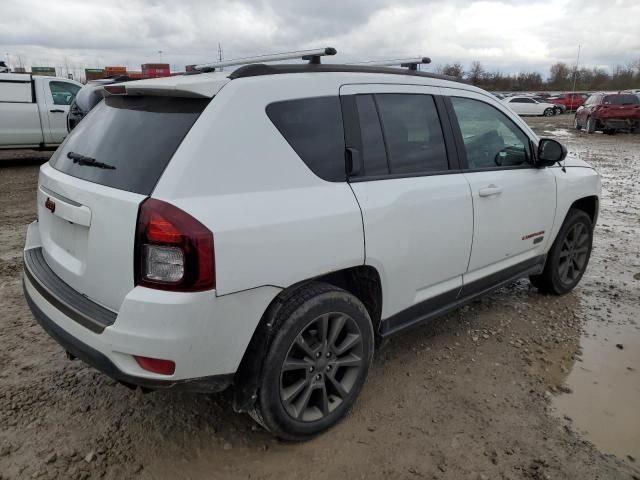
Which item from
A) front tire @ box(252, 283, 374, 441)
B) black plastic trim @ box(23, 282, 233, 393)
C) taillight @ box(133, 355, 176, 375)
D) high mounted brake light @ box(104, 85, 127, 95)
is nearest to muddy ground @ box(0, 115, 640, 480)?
front tire @ box(252, 283, 374, 441)

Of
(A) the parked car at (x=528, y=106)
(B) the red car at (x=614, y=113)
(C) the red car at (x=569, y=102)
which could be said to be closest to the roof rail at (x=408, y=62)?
(B) the red car at (x=614, y=113)

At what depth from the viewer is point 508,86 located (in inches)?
2790

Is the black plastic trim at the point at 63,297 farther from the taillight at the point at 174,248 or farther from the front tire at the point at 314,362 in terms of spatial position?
the front tire at the point at 314,362

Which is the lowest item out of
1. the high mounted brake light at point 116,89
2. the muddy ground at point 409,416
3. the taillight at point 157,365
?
the muddy ground at point 409,416

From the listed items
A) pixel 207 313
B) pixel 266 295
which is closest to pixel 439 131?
pixel 266 295

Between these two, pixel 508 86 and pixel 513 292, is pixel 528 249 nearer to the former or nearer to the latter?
pixel 513 292

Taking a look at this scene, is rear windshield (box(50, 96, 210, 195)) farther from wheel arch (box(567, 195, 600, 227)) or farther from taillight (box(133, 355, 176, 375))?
wheel arch (box(567, 195, 600, 227))

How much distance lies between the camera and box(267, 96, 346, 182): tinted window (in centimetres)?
242

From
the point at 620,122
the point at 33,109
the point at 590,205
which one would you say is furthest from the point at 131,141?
the point at 620,122

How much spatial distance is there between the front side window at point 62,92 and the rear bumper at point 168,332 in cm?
1013

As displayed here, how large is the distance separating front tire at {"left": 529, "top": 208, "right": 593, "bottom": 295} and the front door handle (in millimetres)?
1202

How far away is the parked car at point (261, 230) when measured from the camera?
2.07 m

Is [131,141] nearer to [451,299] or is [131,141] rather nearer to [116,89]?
[116,89]

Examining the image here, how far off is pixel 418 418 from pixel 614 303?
258 centimetres
